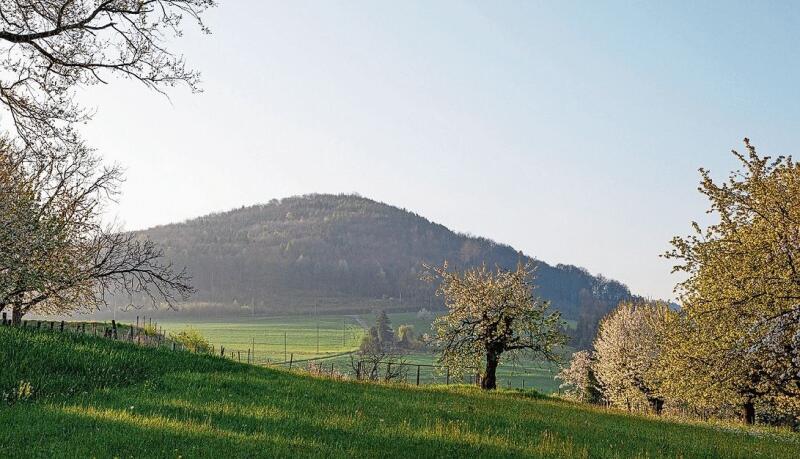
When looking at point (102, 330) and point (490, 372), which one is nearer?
point (102, 330)

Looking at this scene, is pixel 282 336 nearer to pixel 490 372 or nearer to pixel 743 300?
pixel 490 372

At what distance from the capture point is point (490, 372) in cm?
4006

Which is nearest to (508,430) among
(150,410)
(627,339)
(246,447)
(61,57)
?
(246,447)

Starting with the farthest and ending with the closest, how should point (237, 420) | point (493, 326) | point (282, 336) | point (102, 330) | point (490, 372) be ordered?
point (282, 336)
point (493, 326)
point (490, 372)
point (102, 330)
point (237, 420)

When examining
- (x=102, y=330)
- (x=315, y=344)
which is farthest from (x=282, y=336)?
(x=102, y=330)

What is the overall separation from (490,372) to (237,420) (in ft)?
96.2

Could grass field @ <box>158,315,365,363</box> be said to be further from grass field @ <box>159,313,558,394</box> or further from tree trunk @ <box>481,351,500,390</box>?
tree trunk @ <box>481,351,500,390</box>

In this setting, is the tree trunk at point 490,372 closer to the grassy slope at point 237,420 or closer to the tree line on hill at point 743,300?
the tree line on hill at point 743,300

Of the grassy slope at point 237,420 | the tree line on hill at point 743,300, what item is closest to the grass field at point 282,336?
the tree line on hill at point 743,300

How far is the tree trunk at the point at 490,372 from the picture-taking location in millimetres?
39562

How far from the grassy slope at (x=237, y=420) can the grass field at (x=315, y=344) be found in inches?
2928

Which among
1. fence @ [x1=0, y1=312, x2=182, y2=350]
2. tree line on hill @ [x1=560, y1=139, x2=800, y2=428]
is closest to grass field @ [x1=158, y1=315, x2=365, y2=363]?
fence @ [x1=0, y1=312, x2=182, y2=350]

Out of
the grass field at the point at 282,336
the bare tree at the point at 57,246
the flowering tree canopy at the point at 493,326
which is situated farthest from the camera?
the grass field at the point at 282,336

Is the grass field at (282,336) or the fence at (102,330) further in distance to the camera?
the grass field at (282,336)
